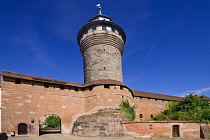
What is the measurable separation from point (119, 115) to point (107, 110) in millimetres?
1522

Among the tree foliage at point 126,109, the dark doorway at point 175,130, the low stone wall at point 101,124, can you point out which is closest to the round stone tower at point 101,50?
the tree foliage at point 126,109

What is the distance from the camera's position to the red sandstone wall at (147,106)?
25.9m

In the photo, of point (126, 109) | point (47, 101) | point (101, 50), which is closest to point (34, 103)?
point (47, 101)

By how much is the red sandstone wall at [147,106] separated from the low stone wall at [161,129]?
972 cm

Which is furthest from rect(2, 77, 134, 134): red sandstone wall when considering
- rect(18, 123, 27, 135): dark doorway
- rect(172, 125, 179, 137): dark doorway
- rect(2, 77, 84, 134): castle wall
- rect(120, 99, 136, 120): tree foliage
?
rect(172, 125, 179, 137): dark doorway

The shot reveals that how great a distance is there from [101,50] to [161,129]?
11740 millimetres

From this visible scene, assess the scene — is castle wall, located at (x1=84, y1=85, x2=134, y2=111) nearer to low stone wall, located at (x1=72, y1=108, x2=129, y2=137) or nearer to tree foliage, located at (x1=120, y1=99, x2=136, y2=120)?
tree foliage, located at (x1=120, y1=99, x2=136, y2=120)

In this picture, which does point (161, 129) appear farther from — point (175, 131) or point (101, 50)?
point (101, 50)

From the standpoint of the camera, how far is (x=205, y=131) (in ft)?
51.3

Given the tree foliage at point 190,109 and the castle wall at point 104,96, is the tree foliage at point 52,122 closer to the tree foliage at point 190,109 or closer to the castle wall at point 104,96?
the castle wall at point 104,96

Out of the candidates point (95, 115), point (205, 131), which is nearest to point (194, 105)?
point (205, 131)

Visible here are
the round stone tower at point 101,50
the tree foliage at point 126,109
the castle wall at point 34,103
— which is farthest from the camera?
the round stone tower at point 101,50

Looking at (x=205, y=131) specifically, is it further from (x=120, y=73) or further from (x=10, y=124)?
(x=10, y=124)

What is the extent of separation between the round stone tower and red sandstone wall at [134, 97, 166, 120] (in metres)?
5.63
